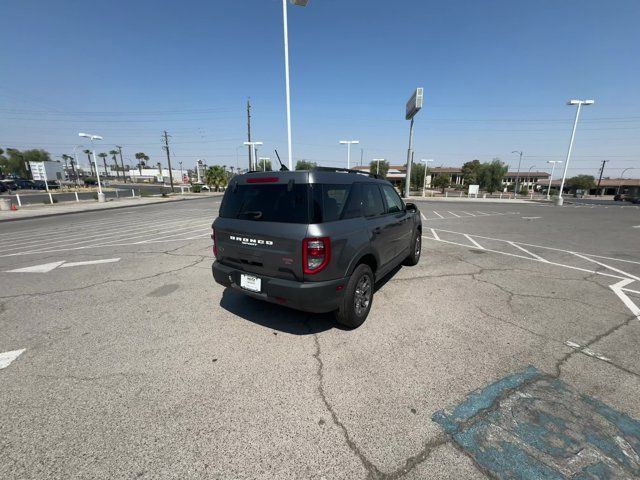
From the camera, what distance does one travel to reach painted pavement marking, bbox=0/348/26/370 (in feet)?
9.36

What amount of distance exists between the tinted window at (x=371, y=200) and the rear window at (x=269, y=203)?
1.14 metres

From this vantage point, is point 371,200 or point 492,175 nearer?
point 371,200

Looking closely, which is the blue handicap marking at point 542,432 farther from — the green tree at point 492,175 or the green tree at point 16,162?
the green tree at point 16,162

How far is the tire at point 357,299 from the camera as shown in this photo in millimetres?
3335

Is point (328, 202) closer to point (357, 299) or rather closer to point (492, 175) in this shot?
point (357, 299)

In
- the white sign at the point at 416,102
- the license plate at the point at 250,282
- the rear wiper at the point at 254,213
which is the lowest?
the license plate at the point at 250,282

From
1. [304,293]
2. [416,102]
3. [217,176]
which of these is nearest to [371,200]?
[304,293]

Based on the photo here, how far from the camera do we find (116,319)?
3.81 metres

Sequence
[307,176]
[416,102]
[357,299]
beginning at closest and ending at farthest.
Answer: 1. [307,176]
2. [357,299]
3. [416,102]

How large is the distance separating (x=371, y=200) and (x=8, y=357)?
187 inches

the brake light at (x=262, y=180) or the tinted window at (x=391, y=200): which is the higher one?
the brake light at (x=262, y=180)

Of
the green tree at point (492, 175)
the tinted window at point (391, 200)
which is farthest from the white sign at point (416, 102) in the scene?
the green tree at point (492, 175)

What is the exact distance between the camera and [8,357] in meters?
2.97

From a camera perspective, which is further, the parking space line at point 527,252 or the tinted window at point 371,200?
the parking space line at point 527,252
